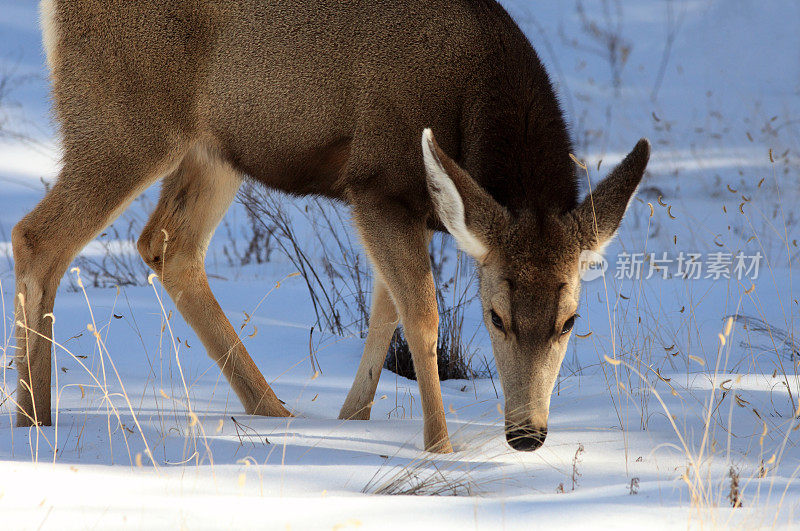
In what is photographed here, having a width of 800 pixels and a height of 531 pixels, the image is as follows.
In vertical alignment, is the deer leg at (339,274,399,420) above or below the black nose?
above

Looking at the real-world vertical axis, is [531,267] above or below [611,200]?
below

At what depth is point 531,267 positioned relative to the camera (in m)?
4.23

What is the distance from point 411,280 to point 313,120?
999mm

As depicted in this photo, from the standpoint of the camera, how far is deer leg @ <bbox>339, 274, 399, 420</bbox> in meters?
5.52

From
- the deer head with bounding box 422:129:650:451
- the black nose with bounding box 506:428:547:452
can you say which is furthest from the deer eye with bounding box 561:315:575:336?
the black nose with bounding box 506:428:547:452

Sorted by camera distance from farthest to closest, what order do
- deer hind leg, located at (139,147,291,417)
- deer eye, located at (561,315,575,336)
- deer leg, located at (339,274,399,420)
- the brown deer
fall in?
deer hind leg, located at (139,147,291,417), deer leg, located at (339,274,399,420), the brown deer, deer eye, located at (561,315,575,336)

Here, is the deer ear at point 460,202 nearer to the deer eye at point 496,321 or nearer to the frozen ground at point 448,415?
the deer eye at point 496,321

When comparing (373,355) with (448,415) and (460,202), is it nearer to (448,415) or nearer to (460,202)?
(448,415)

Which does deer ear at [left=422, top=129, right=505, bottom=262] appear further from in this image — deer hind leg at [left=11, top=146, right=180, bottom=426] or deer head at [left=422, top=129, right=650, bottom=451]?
deer hind leg at [left=11, top=146, right=180, bottom=426]

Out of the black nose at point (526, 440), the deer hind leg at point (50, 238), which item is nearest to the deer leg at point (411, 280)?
the black nose at point (526, 440)

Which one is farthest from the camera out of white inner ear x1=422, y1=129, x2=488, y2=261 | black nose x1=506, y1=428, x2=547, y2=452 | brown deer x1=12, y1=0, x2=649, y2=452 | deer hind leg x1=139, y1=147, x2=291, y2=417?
deer hind leg x1=139, y1=147, x2=291, y2=417

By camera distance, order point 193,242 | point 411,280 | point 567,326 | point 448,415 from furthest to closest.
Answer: point 193,242, point 448,415, point 411,280, point 567,326

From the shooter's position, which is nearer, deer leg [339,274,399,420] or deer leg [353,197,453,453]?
deer leg [353,197,453,453]

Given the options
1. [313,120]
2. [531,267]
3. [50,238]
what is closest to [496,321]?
[531,267]
